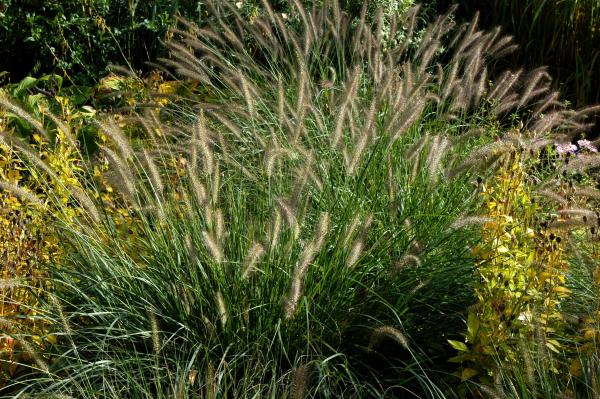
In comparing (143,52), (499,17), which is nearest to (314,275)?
(143,52)

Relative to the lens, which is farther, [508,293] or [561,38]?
[561,38]

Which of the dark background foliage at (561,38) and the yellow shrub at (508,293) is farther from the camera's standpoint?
the dark background foliage at (561,38)

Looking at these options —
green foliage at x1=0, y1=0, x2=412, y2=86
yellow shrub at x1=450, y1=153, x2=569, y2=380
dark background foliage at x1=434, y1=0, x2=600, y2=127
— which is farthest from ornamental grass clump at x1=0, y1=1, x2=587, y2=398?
dark background foliage at x1=434, y1=0, x2=600, y2=127

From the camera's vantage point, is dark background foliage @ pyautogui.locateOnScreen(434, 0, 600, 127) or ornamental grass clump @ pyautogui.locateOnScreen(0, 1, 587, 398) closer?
ornamental grass clump @ pyautogui.locateOnScreen(0, 1, 587, 398)

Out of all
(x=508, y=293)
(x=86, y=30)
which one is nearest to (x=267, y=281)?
(x=508, y=293)

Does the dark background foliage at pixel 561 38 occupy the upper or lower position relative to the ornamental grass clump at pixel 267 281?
lower

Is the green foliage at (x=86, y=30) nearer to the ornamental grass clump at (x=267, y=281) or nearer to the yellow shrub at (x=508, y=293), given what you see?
the ornamental grass clump at (x=267, y=281)

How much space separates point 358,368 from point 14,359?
1.41m

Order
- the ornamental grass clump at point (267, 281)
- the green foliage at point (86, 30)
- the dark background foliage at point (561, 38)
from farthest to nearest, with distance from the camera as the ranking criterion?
the dark background foliage at point (561, 38)
the green foliage at point (86, 30)
the ornamental grass clump at point (267, 281)

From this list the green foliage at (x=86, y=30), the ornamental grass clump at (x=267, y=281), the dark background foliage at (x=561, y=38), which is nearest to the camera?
the ornamental grass clump at (x=267, y=281)

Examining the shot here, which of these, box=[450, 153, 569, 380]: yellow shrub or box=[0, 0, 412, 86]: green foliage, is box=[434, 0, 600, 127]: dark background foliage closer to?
box=[0, 0, 412, 86]: green foliage

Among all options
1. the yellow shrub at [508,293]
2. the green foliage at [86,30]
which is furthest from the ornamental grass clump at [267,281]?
the green foliage at [86,30]

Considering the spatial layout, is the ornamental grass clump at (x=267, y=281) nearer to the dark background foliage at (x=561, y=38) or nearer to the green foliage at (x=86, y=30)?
the green foliage at (x=86, y=30)

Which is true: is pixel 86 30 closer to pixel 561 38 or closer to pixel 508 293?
pixel 561 38
